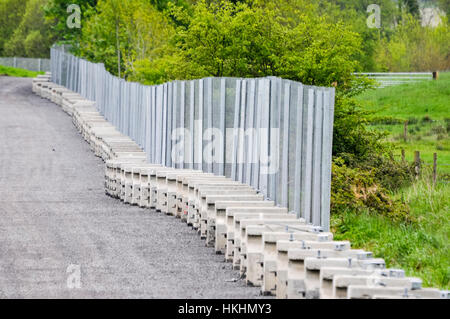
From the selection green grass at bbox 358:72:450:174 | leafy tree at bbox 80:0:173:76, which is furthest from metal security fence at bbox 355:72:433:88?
leafy tree at bbox 80:0:173:76

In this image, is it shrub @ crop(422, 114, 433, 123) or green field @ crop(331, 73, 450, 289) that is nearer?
green field @ crop(331, 73, 450, 289)

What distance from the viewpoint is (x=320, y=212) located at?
625 inches

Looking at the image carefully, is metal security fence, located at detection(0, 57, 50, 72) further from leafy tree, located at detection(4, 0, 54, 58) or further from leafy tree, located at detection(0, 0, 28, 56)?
leafy tree, located at detection(0, 0, 28, 56)

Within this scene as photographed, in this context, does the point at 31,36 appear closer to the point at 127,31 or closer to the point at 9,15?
the point at 9,15

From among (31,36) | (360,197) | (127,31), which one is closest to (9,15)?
(31,36)

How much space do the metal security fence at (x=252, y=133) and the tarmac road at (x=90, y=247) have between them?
172cm

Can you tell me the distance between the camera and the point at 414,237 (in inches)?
626

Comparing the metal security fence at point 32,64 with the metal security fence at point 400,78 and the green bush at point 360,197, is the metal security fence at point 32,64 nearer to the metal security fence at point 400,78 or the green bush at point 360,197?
the metal security fence at point 400,78

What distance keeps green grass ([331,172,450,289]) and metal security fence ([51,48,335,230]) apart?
1116 millimetres

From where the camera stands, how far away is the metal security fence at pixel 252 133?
15.9m

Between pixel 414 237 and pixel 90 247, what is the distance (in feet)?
16.7

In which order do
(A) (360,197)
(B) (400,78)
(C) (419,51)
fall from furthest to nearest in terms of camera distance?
1. (C) (419,51)
2. (B) (400,78)
3. (A) (360,197)

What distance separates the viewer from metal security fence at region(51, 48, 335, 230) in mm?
15945
